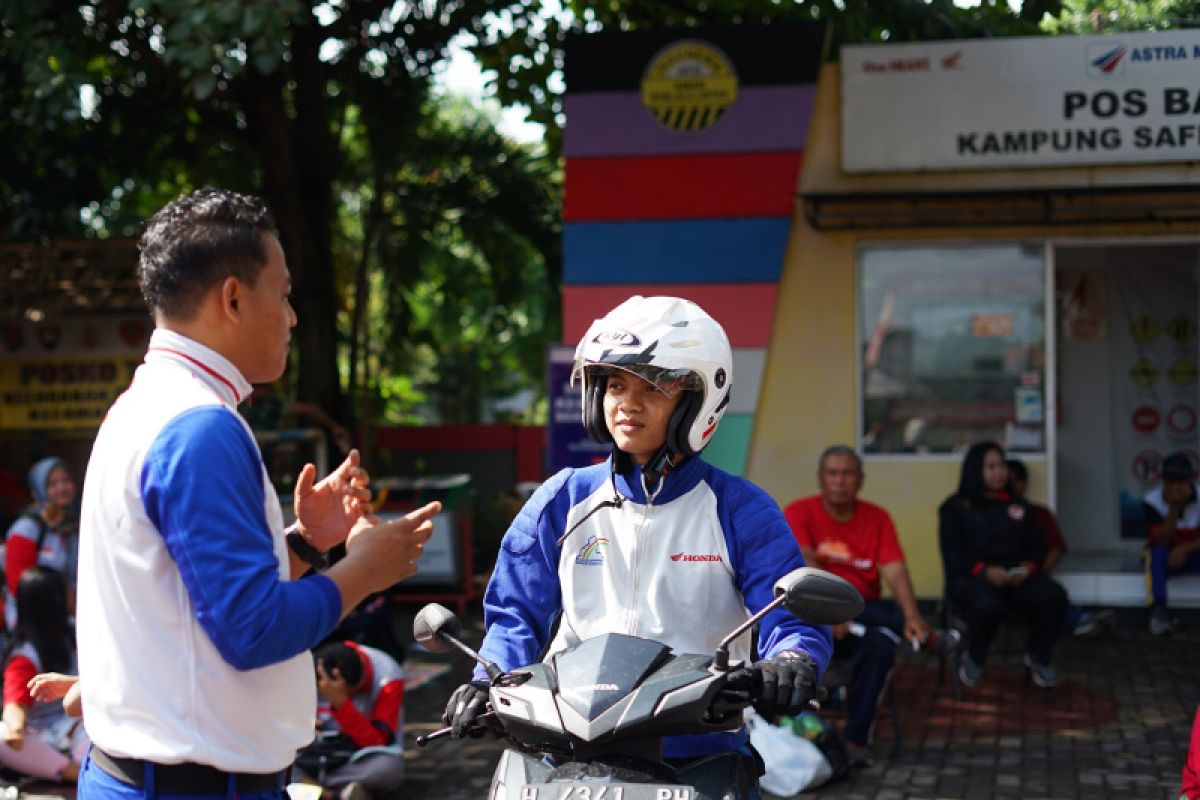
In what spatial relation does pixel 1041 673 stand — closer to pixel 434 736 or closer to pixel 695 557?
pixel 695 557

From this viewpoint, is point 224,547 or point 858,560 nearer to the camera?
point 224,547

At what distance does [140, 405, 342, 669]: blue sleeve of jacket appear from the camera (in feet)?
7.54

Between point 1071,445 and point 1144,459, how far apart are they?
57 cm

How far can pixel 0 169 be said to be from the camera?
1278cm

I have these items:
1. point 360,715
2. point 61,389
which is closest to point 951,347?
point 360,715

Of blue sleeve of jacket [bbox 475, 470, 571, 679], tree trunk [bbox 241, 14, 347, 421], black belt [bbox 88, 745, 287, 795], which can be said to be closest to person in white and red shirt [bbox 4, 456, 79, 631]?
tree trunk [bbox 241, 14, 347, 421]

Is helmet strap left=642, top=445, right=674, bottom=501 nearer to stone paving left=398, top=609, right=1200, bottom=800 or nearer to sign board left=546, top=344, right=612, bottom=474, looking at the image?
stone paving left=398, top=609, right=1200, bottom=800

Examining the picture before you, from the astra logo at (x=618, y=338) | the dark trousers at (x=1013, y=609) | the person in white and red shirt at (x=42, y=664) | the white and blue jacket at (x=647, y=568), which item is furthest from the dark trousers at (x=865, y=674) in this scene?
the astra logo at (x=618, y=338)

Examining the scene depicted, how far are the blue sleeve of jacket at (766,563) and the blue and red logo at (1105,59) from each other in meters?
7.01

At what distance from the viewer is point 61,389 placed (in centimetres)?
1074

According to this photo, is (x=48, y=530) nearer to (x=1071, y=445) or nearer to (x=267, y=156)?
(x=267, y=156)

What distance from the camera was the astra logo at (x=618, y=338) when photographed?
330cm

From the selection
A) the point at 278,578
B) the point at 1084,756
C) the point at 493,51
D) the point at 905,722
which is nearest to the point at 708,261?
the point at 493,51

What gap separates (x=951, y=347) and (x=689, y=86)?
8.28 feet
